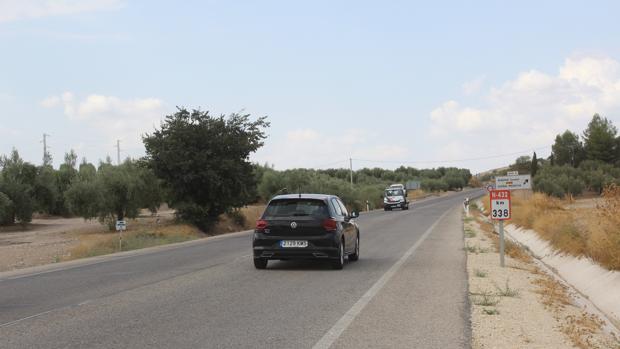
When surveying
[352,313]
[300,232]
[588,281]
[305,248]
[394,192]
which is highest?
[394,192]

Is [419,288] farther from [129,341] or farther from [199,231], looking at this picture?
[199,231]

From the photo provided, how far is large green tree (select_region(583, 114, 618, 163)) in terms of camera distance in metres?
126

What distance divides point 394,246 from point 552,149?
13472cm

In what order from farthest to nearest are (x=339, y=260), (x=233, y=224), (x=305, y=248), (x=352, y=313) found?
(x=233, y=224) → (x=339, y=260) → (x=305, y=248) → (x=352, y=313)

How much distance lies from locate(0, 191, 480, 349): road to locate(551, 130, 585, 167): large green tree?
13194 centimetres

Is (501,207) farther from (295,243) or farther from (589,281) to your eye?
(295,243)

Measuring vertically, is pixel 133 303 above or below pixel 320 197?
below

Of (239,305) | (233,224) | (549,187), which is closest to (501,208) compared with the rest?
(239,305)

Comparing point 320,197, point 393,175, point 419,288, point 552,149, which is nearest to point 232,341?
point 419,288

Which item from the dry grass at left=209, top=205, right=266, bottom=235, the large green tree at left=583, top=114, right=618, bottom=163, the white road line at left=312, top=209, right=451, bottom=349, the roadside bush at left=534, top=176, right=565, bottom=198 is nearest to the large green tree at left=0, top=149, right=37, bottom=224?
the dry grass at left=209, top=205, right=266, bottom=235

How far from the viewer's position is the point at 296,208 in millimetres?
14867

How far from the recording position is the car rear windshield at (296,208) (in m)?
14.7

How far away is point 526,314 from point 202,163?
105 feet

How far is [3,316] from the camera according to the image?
9.38 meters
